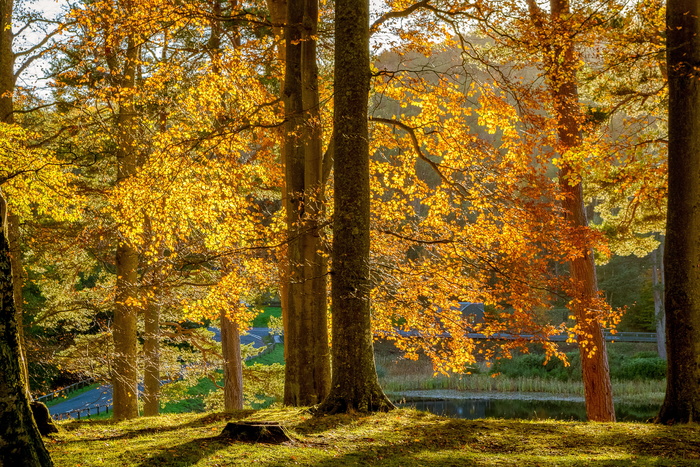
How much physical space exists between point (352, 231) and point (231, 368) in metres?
8.05

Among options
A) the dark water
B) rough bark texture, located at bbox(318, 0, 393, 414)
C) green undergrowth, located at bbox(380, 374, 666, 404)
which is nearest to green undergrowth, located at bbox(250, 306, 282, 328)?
green undergrowth, located at bbox(380, 374, 666, 404)

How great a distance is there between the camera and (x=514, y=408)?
23344mm

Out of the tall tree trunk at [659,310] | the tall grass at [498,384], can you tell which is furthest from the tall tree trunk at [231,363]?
the tall tree trunk at [659,310]

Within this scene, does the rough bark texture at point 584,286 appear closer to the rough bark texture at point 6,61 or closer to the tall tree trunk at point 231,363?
the tall tree trunk at point 231,363

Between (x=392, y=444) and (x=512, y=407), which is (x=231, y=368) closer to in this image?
(x=392, y=444)

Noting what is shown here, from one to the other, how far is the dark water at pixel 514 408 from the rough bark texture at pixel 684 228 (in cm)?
1540

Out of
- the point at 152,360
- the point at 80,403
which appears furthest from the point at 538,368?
the point at 152,360

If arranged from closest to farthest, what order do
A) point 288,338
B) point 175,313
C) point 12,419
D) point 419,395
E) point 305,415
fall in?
point 12,419
point 305,415
point 288,338
point 175,313
point 419,395

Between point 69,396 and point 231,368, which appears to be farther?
point 69,396

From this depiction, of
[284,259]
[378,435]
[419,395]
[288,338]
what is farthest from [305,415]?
[419,395]

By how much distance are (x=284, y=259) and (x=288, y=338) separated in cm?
122

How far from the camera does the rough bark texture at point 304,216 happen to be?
8.51m

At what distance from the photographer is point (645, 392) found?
78.3 feet

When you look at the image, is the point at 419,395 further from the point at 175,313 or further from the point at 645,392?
the point at 175,313
